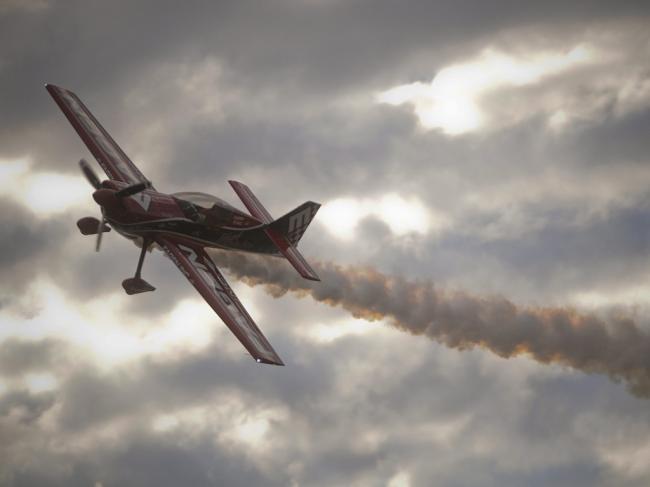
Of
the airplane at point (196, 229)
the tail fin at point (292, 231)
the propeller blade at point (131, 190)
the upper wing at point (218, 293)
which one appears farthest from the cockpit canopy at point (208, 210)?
the propeller blade at point (131, 190)

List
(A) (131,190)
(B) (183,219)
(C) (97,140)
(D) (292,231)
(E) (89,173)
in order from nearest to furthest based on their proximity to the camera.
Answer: (A) (131,190)
(E) (89,173)
(B) (183,219)
(D) (292,231)
(C) (97,140)

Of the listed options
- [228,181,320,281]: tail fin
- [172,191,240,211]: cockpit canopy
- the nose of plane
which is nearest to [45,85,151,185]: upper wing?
[172,191,240,211]: cockpit canopy

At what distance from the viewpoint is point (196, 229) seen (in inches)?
2334

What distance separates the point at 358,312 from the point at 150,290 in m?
12.4

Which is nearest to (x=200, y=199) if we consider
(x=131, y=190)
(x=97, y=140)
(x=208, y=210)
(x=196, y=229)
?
(x=208, y=210)

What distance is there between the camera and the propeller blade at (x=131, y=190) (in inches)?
2210

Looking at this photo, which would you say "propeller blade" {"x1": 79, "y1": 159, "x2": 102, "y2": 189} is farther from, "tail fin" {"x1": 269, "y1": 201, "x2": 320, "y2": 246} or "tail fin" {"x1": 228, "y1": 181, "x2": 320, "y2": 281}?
"tail fin" {"x1": 269, "y1": 201, "x2": 320, "y2": 246}

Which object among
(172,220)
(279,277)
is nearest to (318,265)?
(279,277)

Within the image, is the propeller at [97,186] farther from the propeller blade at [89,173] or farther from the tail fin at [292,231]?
the tail fin at [292,231]

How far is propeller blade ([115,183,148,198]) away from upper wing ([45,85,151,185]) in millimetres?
4094

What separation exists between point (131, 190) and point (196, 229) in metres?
4.23

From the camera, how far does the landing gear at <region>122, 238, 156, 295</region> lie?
5801 centimetres

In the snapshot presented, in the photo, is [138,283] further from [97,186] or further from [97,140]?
[97,140]

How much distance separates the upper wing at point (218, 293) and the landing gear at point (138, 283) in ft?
2.64
